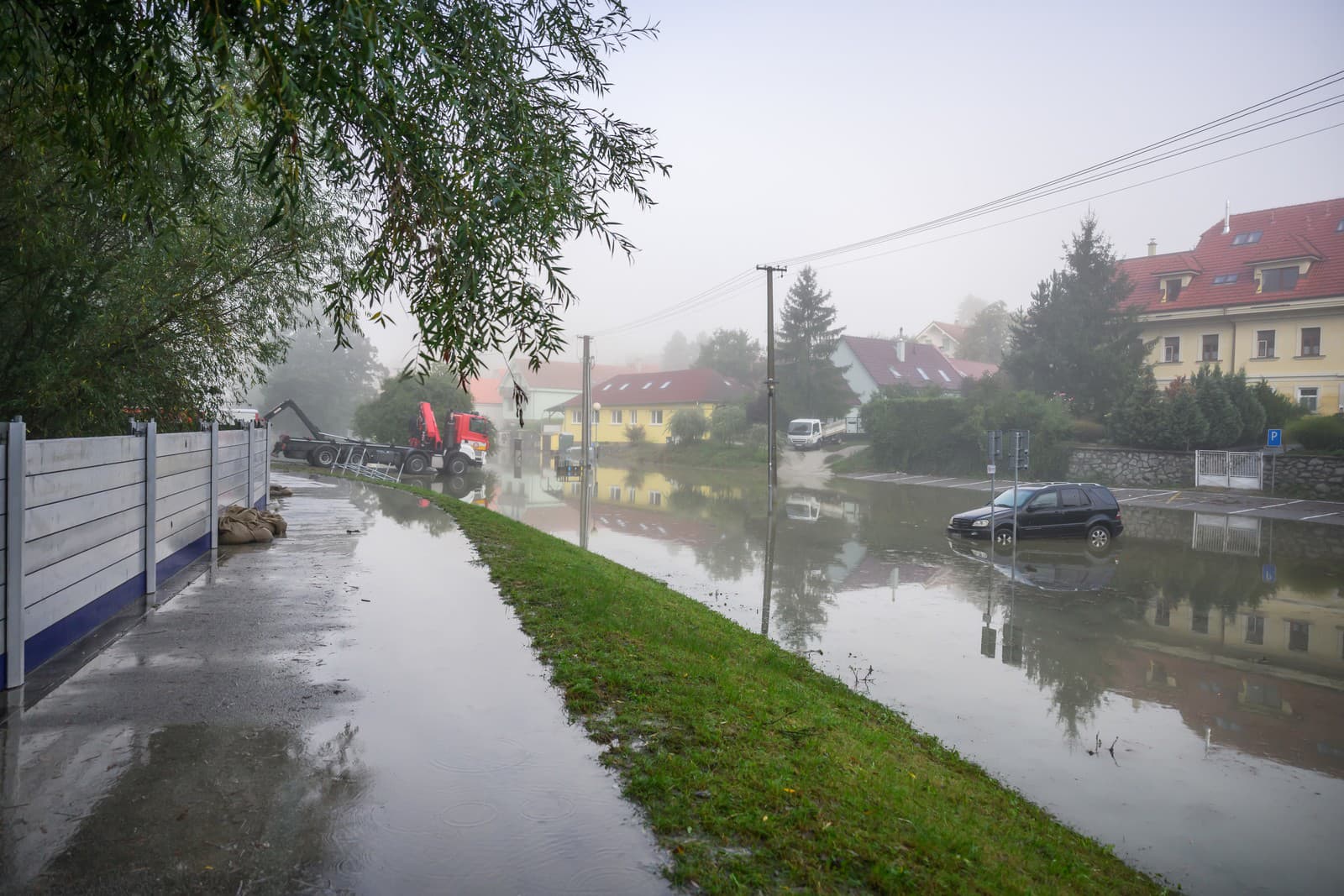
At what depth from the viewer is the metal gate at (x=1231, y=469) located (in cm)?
3225

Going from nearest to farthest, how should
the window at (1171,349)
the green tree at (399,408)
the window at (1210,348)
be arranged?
the window at (1210,348)
the window at (1171,349)
the green tree at (399,408)

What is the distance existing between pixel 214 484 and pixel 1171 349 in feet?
161

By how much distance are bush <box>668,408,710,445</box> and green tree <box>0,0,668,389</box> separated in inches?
2036

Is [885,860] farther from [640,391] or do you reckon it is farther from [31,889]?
[640,391]

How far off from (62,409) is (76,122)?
20.5 feet

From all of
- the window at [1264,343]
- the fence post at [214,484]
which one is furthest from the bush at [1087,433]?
the fence post at [214,484]

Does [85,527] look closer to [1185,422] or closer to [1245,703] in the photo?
[1245,703]

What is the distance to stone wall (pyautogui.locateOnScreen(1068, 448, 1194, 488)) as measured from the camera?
35.2 metres

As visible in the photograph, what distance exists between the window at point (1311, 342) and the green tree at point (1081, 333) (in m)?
6.72

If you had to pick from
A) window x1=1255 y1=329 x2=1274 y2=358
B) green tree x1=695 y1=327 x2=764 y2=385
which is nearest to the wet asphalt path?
window x1=1255 y1=329 x2=1274 y2=358

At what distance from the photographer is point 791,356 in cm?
6109

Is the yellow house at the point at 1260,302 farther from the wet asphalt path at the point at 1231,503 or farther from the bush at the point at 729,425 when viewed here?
the bush at the point at 729,425

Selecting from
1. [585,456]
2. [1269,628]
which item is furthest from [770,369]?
[1269,628]

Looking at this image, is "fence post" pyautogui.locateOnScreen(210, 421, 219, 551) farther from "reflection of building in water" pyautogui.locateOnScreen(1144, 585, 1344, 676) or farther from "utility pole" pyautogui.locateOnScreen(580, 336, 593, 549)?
"reflection of building in water" pyautogui.locateOnScreen(1144, 585, 1344, 676)
